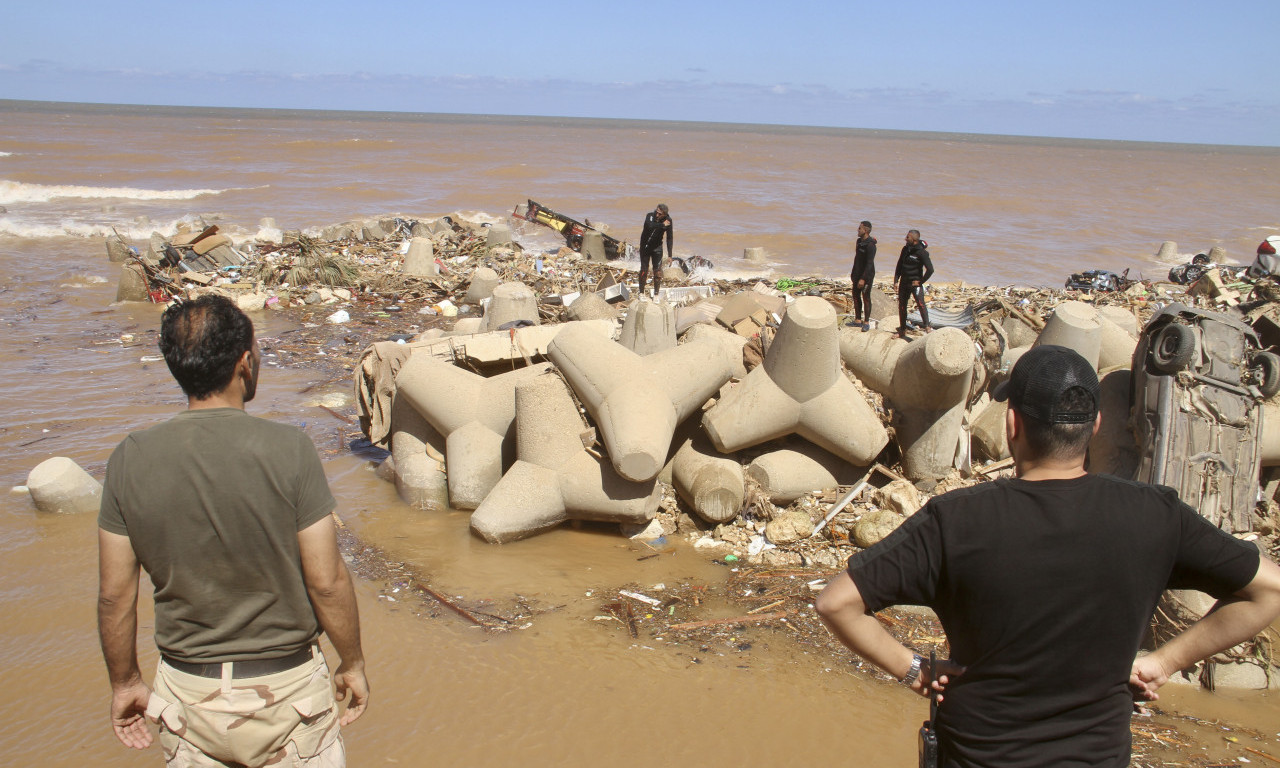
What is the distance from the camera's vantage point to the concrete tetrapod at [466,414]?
607cm

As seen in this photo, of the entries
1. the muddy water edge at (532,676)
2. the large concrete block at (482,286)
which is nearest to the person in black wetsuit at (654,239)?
the large concrete block at (482,286)

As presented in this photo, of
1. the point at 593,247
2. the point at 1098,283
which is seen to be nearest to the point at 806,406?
the point at 1098,283

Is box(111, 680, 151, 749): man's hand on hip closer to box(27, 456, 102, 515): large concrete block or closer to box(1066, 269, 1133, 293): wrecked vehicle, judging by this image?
box(27, 456, 102, 515): large concrete block

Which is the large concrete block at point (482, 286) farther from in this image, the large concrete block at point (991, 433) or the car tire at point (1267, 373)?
the car tire at point (1267, 373)

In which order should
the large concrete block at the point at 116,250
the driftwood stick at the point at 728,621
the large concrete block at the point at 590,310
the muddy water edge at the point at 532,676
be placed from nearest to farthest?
the muddy water edge at the point at 532,676
the driftwood stick at the point at 728,621
the large concrete block at the point at 590,310
the large concrete block at the point at 116,250

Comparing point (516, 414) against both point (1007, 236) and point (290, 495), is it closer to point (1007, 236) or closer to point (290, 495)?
point (290, 495)

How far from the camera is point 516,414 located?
596 cm

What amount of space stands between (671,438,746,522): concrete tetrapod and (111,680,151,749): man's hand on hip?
386cm

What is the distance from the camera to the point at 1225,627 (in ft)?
6.20

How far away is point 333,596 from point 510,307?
6.56 metres

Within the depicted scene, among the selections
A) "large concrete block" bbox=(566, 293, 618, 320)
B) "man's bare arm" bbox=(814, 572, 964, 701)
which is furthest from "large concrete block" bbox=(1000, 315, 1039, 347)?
"man's bare arm" bbox=(814, 572, 964, 701)

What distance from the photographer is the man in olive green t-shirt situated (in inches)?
80.7

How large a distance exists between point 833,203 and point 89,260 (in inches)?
900

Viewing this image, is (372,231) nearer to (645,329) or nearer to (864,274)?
(864,274)
